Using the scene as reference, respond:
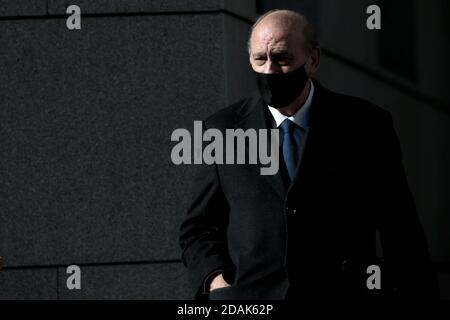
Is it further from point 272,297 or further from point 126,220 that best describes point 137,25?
point 272,297

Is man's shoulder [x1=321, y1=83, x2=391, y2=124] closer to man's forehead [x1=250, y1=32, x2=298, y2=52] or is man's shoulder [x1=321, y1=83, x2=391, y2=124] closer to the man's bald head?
the man's bald head

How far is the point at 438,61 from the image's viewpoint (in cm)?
665

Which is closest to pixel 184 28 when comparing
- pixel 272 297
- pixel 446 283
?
pixel 446 283

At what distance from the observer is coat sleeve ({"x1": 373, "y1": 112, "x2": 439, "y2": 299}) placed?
396cm

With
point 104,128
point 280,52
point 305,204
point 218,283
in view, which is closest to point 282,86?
point 280,52

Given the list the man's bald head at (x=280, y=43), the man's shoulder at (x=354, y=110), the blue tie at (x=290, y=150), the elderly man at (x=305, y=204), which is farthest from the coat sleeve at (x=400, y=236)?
the man's bald head at (x=280, y=43)

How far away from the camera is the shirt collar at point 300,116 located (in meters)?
4.09

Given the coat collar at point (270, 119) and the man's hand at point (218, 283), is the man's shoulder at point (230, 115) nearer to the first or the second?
the coat collar at point (270, 119)

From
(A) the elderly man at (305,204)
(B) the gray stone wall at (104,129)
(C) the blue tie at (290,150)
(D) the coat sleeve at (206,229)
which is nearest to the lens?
(A) the elderly man at (305,204)

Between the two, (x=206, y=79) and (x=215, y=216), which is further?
(x=206, y=79)

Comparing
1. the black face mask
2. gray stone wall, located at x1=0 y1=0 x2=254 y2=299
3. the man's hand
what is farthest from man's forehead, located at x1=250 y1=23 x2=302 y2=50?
gray stone wall, located at x1=0 y1=0 x2=254 y2=299

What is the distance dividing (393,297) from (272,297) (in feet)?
1.53
